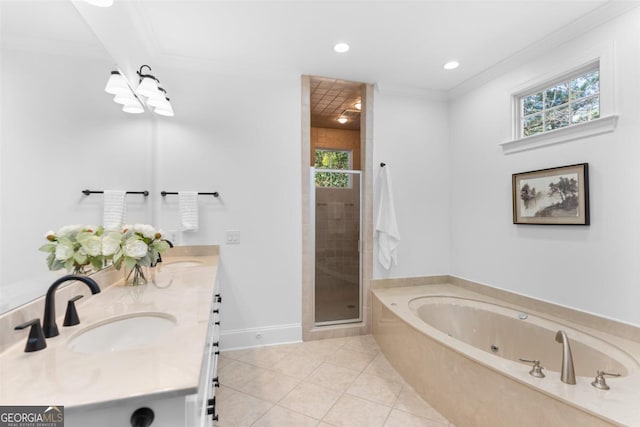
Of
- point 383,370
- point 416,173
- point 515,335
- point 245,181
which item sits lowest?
point 383,370

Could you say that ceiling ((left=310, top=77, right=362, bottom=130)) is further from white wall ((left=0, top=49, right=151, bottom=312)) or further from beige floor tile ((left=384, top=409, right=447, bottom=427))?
beige floor tile ((left=384, top=409, right=447, bottom=427))

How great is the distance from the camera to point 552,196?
2.27 meters

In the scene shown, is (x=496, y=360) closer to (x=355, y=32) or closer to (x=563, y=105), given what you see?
(x=563, y=105)

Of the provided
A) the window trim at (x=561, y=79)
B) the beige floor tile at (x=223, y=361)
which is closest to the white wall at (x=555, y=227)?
the window trim at (x=561, y=79)

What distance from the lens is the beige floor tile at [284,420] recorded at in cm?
176

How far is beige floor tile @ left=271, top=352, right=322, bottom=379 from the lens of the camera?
2318 mm

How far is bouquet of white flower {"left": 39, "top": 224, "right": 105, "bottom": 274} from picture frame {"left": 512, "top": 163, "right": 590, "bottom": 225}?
3.00 meters

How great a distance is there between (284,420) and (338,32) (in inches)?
109

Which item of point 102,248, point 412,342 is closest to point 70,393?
point 102,248

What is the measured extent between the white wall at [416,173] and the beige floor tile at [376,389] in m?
1.08

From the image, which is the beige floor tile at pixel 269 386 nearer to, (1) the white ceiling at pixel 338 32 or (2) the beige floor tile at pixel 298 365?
(2) the beige floor tile at pixel 298 365

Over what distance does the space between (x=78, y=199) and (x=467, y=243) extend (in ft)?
10.7

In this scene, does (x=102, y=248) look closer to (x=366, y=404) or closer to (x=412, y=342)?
(x=366, y=404)

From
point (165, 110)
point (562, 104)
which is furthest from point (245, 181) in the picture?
point (562, 104)
